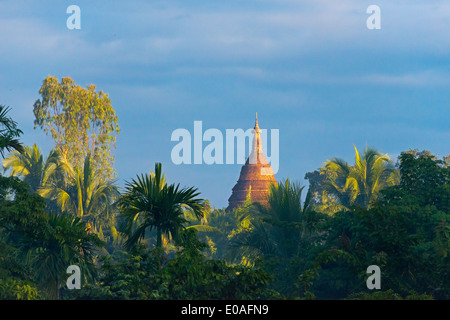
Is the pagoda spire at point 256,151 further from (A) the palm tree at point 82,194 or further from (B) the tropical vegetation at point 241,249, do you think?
(B) the tropical vegetation at point 241,249

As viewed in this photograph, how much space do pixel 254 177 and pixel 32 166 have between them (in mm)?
34389

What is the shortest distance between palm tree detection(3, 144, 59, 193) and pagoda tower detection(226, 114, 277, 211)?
99.4ft

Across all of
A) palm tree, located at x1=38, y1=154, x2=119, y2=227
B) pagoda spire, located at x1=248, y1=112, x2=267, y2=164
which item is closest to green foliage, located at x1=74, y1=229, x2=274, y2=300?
palm tree, located at x1=38, y1=154, x2=119, y2=227

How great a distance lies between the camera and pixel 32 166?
52875 millimetres

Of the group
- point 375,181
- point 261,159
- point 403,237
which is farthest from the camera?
point 261,159

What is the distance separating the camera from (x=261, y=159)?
280 feet

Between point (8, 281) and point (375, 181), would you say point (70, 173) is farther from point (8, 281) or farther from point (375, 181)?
point (8, 281)

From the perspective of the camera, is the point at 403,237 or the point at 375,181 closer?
the point at 403,237

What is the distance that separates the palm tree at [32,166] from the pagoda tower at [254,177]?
30300mm

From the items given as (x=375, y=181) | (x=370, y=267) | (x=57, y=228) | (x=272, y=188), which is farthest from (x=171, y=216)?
(x=375, y=181)

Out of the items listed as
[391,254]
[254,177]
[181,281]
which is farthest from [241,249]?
[254,177]

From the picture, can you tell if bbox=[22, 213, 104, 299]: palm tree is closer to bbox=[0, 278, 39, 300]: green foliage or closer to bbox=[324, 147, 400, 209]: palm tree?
bbox=[0, 278, 39, 300]: green foliage

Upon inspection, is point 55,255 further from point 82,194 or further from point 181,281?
point 82,194

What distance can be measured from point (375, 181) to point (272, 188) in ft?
57.1
